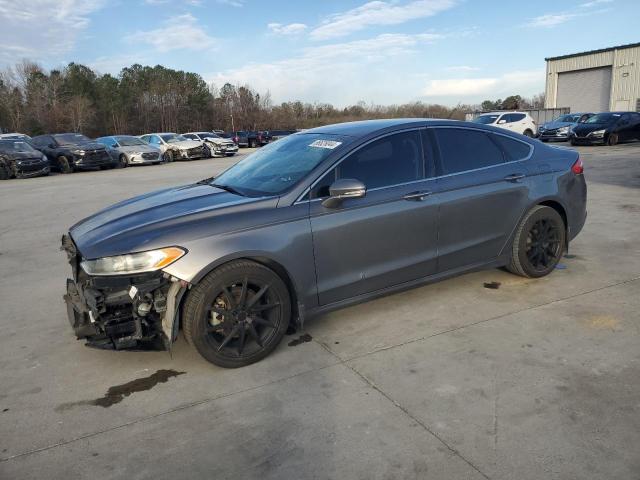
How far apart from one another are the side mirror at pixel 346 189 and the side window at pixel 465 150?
40.3 inches

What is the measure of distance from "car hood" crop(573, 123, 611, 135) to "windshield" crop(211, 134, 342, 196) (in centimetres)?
2121

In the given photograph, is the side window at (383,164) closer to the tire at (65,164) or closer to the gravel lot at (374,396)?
the gravel lot at (374,396)

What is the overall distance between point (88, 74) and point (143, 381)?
6848 cm

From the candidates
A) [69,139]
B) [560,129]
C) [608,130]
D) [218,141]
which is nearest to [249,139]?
[218,141]

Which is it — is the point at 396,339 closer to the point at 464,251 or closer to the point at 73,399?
the point at 464,251

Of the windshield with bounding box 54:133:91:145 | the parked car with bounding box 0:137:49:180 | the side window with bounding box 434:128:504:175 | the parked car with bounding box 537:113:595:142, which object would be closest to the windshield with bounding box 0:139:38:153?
the parked car with bounding box 0:137:49:180

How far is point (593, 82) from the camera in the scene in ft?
138

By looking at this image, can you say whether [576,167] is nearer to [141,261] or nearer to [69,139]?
[141,261]

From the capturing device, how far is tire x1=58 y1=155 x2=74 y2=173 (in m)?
21.8

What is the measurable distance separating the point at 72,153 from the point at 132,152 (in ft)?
9.17

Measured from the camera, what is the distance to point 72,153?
21672mm

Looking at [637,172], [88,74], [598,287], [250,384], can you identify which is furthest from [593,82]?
[88,74]

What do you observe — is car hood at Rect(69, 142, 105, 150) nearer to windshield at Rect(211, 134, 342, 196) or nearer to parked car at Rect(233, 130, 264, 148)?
parked car at Rect(233, 130, 264, 148)

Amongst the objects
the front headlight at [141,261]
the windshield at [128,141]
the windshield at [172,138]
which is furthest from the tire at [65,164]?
the front headlight at [141,261]
